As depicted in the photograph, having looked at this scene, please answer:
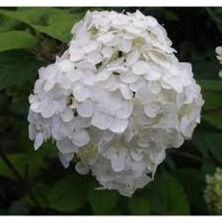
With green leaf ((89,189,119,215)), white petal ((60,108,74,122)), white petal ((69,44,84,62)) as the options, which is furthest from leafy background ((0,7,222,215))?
white petal ((60,108,74,122))

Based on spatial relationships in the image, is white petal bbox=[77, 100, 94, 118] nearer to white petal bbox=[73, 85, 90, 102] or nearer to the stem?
white petal bbox=[73, 85, 90, 102]

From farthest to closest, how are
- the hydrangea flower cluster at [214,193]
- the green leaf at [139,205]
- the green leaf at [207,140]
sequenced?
the hydrangea flower cluster at [214,193] < the green leaf at [139,205] < the green leaf at [207,140]

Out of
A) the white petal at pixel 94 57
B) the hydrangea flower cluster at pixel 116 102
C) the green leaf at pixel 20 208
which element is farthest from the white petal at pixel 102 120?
the green leaf at pixel 20 208

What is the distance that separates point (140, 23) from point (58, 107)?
0.73 ft

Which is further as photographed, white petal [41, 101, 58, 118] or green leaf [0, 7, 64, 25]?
green leaf [0, 7, 64, 25]

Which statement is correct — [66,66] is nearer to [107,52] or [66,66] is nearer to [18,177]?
[107,52]

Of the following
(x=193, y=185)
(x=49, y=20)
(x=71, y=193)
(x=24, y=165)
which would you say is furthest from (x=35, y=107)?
(x=193, y=185)

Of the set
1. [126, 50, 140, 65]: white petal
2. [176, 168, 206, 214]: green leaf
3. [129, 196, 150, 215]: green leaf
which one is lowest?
[176, 168, 206, 214]: green leaf

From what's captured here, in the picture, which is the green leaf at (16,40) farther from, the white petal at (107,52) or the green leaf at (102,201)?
the green leaf at (102,201)

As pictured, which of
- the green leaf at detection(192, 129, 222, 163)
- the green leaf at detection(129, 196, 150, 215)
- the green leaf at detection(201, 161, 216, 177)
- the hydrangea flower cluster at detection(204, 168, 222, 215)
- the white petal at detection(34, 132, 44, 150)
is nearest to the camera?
the white petal at detection(34, 132, 44, 150)

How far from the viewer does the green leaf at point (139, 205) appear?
6.64 feet

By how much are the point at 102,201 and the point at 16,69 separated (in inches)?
18.1

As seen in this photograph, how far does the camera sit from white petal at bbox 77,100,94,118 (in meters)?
1.37

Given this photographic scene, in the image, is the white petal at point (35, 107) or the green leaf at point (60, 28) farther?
the green leaf at point (60, 28)
